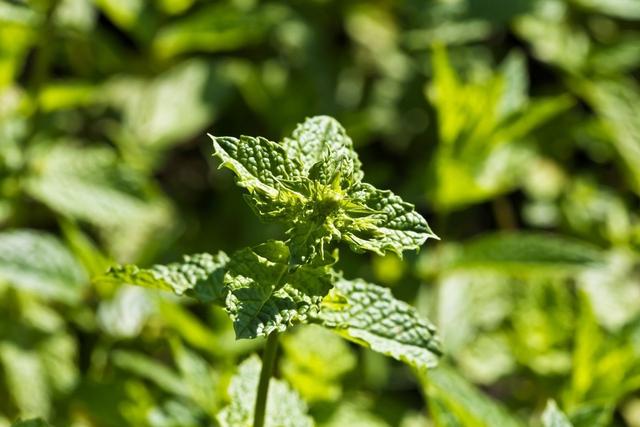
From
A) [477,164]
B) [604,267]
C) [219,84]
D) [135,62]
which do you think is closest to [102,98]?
[135,62]

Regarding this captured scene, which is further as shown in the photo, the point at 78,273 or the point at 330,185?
the point at 78,273

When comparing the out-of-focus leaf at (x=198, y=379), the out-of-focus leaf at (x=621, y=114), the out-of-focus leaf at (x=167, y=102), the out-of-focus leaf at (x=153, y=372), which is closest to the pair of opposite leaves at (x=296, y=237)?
the out-of-focus leaf at (x=198, y=379)

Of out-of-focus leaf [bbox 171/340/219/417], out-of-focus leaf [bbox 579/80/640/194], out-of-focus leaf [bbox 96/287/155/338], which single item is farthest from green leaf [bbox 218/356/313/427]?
out-of-focus leaf [bbox 579/80/640/194]

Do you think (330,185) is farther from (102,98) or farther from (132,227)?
(102,98)

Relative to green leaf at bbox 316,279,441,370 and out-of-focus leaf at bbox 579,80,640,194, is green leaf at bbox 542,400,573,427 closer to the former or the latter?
green leaf at bbox 316,279,441,370

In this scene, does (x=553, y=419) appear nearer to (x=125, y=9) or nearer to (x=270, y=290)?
→ (x=270, y=290)

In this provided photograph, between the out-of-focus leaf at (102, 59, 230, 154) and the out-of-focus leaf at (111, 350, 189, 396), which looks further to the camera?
the out-of-focus leaf at (102, 59, 230, 154)
